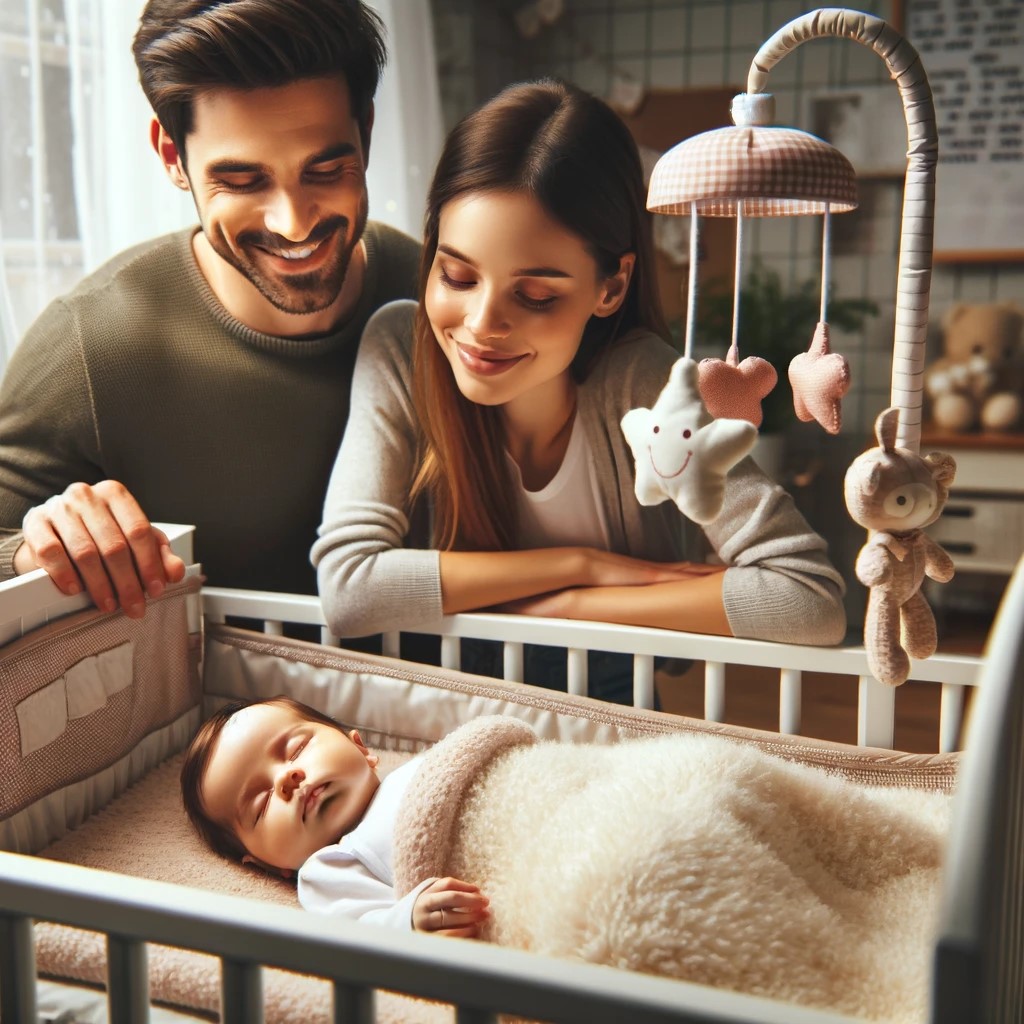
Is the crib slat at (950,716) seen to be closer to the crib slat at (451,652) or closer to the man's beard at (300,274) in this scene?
the crib slat at (451,652)

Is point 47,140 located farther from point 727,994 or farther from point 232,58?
point 727,994

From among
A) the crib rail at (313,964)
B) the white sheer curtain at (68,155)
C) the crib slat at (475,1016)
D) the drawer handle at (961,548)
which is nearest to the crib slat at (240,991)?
the crib rail at (313,964)

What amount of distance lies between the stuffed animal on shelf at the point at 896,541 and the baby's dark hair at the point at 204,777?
56 centimetres

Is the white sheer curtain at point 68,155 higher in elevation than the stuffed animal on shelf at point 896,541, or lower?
higher

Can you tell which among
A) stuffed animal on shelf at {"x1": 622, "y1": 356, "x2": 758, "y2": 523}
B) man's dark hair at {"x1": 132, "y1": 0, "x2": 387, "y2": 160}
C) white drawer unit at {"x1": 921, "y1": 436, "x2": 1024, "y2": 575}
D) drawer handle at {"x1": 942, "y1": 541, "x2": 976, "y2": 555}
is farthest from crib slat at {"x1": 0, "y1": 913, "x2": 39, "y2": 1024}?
drawer handle at {"x1": 942, "y1": 541, "x2": 976, "y2": 555}

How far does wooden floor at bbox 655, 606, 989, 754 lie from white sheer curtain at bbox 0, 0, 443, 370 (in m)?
1.31

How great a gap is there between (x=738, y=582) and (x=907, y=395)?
36 centimetres

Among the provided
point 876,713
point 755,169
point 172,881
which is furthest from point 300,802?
point 755,169

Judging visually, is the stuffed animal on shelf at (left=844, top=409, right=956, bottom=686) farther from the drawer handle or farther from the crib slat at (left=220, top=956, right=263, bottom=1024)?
the drawer handle

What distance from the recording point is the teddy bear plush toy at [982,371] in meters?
2.72

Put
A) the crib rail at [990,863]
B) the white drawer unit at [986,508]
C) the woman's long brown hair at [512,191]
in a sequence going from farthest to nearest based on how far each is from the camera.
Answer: the white drawer unit at [986,508] < the woman's long brown hair at [512,191] < the crib rail at [990,863]

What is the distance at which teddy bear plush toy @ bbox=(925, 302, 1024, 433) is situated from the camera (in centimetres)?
272

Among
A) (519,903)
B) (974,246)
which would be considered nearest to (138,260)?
(519,903)

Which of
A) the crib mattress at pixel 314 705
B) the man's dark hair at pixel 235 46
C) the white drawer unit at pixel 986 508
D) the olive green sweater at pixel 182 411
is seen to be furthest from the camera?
the white drawer unit at pixel 986 508
